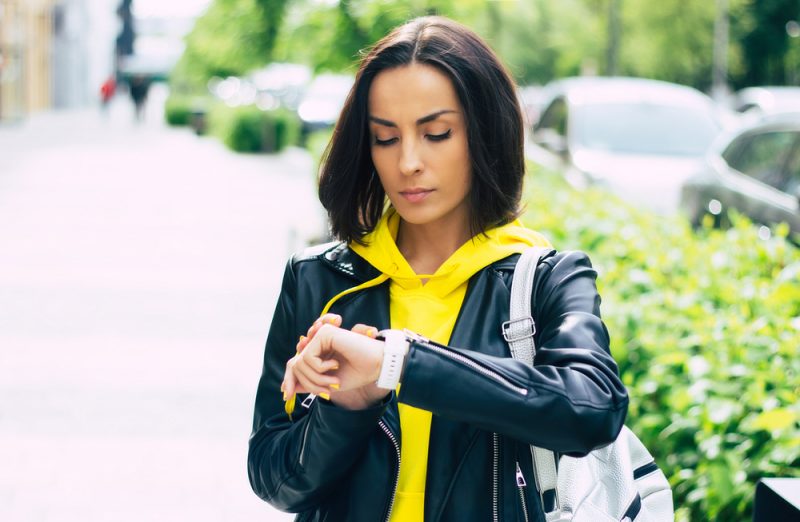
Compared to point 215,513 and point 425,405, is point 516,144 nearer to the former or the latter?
point 425,405

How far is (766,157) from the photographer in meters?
7.71

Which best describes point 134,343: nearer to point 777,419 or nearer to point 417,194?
point 777,419

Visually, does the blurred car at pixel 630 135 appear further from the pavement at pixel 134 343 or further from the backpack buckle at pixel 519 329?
the backpack buckle at pixel 519 329

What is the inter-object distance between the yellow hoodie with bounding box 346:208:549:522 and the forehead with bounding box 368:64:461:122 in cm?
22

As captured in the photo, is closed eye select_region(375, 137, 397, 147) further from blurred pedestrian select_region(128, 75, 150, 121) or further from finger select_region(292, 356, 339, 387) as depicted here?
blurred pedestrian select_region(128, 75, 150, 121)

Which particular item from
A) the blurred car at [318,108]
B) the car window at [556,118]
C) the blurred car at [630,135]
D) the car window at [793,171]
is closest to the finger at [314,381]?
the car window at [793,171]

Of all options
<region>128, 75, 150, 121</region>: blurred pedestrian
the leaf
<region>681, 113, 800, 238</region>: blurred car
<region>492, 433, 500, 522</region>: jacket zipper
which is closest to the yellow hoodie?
<region>492, 433, 500, 522</region>: jacket zipper

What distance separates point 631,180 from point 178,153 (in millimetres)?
18302

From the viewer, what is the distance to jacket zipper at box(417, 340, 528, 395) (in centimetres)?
160

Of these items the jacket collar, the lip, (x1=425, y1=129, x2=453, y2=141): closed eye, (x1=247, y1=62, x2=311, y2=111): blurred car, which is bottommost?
(x1=247, y1=62, x2=311, y2=111): blurred car

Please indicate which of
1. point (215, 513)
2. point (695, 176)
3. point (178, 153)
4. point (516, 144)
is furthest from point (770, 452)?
point (178, 153)

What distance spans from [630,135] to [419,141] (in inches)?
369

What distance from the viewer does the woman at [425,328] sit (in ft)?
5.31

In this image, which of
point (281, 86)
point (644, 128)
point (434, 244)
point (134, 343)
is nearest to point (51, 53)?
point (281, 86)
